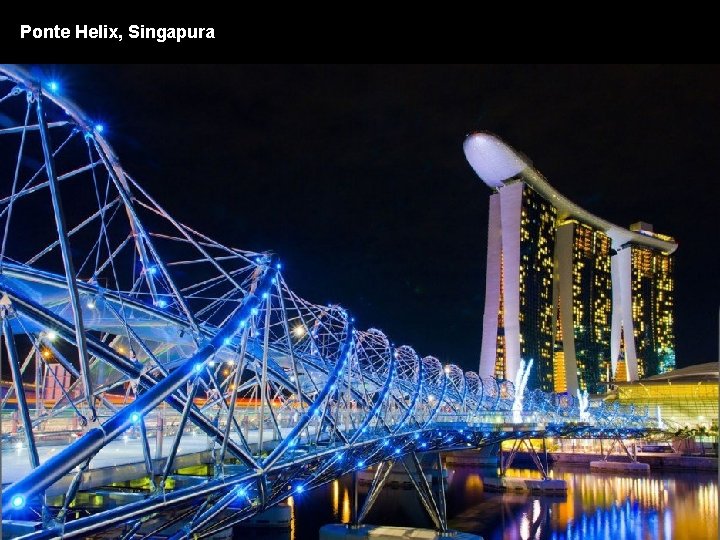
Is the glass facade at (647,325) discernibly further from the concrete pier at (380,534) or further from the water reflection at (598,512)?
the concrete pier at (380,534)

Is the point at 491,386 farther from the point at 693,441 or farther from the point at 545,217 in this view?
the point at 545,217

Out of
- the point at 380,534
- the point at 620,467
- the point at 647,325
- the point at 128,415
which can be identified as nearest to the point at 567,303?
the point at 647,325

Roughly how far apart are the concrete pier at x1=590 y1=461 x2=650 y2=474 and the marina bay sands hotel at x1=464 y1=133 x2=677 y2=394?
171 ft

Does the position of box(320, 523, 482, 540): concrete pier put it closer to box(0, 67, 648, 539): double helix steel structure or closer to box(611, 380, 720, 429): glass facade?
box(0, 67, 648, 539): double helix steel structure

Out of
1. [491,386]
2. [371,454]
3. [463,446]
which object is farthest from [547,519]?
[491,386]

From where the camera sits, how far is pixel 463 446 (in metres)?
52.4

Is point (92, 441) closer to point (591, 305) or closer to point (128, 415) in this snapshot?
point (128, 415)

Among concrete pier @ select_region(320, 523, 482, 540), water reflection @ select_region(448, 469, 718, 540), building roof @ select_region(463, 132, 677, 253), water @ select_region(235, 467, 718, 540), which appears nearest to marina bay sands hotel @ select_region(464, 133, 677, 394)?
building roof @ select_region(463, 132, 677, 253)

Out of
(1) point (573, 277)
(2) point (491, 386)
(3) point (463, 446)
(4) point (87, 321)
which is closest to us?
(4) point (87, 321)

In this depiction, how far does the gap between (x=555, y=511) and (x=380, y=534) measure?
1834 centimetres

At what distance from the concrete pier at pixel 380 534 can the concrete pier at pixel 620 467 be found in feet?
160

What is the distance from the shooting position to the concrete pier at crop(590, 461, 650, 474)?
82062 millimetres

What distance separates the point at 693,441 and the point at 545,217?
7118 cm

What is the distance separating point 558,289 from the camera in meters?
163
